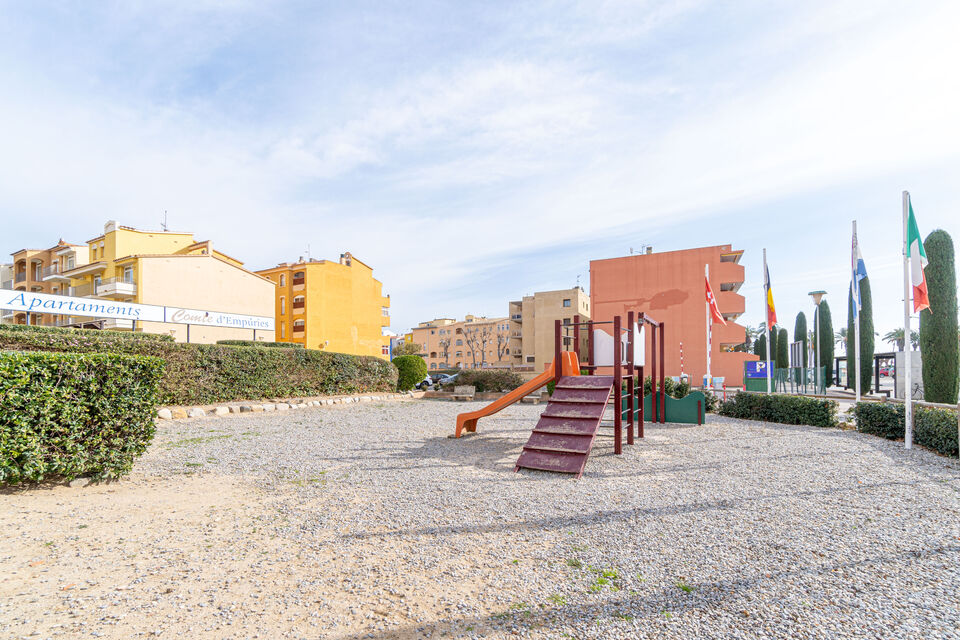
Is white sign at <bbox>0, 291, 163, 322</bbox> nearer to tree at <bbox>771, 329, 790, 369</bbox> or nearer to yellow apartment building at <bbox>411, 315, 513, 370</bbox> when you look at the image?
tree at <bbox>771, 329, 790, 369</bbox>

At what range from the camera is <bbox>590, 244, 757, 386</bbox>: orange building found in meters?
30.6

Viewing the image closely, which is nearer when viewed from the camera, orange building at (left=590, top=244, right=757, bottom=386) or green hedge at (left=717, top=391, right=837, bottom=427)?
green hedge at (left=717, top=391, right=837, bottom=427)

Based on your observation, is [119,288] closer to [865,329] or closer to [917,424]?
[917,424]

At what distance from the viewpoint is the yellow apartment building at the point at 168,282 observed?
100ft

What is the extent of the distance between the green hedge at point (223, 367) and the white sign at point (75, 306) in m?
6.81

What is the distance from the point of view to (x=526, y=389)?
8.91 meters

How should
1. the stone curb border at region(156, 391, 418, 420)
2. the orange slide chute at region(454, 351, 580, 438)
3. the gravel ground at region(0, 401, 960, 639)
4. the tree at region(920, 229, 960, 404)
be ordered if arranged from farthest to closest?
the tree at region(920, 229, 960, 404), the stone curb border at region(156, 391, 418, 420), the orange slide chute at region(454, 351, 580, 438), the gravel ground at region(0, 401, 960, 639)

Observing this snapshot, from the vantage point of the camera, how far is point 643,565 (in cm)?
331

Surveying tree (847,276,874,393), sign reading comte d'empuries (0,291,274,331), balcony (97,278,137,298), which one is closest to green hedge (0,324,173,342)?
sign reading comte d'empuries (0,291,274,331)

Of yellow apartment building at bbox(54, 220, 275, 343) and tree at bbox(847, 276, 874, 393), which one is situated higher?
yellow apartment building at bbox(54, 220, 275, 343)

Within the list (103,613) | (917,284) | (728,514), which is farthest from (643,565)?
(917,284)

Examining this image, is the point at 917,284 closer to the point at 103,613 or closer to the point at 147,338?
the point at 103,613

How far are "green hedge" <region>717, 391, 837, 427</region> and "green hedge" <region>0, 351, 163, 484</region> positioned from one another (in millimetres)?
12709

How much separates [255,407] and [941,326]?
73.5 feet
